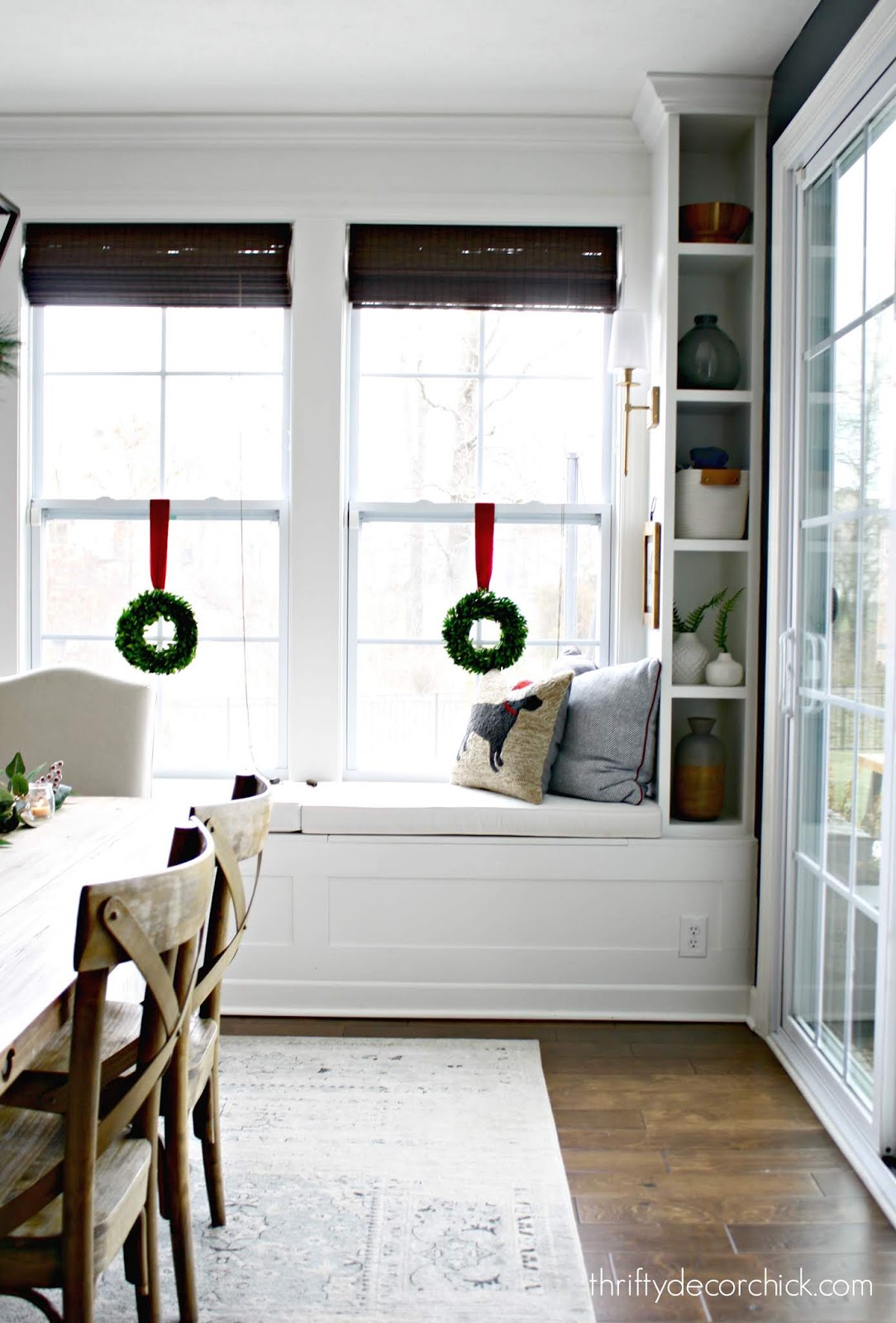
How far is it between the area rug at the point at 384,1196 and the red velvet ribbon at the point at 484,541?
1499mm

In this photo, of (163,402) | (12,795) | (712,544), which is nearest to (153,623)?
(163,402)

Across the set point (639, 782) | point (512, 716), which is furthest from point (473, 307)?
point (639, 782)

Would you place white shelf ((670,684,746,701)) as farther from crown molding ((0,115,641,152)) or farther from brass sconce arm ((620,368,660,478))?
crown molding ((0,115,641,152))

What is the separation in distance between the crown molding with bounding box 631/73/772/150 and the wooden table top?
2.53 metres

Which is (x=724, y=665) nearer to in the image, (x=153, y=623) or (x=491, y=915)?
(x=491, y=915)

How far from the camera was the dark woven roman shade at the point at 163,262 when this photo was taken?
3562 millimetres

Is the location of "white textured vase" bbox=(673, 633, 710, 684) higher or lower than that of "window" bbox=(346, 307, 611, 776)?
lower

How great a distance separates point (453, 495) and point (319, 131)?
1.26 m

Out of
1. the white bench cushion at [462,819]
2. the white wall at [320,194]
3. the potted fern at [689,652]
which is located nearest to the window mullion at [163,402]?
the white wall at [320,194]

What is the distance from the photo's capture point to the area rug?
1.90 m

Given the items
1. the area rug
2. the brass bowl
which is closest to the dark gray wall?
the brass bowl

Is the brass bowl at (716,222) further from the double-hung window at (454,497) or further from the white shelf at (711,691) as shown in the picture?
the white shelf at (711,691)

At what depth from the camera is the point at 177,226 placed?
357cm

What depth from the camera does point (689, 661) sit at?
10.8 ft
